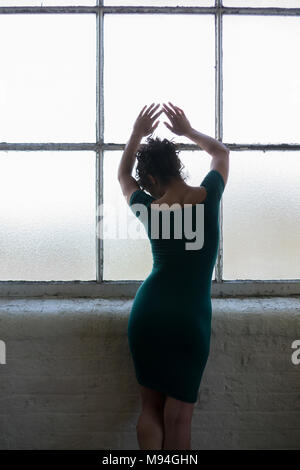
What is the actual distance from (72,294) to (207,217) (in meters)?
0.76

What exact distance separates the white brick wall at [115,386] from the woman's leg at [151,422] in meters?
0.27

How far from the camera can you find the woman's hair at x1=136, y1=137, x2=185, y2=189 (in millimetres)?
1300

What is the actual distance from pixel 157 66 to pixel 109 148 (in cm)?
43

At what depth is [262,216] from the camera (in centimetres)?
179

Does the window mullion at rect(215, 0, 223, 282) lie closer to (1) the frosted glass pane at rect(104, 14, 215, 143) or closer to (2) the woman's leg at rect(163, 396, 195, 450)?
(1) the frosted glass pane at rect(104, 14, 215, 143)

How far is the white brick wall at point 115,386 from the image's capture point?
5.13ft

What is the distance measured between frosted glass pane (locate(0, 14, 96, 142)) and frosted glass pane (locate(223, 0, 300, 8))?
0.61 metres

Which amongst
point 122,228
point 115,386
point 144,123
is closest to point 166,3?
point 144,123

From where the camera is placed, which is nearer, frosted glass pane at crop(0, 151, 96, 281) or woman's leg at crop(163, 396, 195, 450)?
woman's leg at crop(163, 396, 195, 450)

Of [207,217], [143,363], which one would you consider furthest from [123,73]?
[143,363]

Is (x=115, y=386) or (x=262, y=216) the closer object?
(x=115, y=386)

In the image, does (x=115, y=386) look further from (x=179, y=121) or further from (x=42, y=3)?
(x=42, y=3)

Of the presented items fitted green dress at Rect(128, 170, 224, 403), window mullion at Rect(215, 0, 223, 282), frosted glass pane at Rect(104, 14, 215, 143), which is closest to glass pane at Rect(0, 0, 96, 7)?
frosted glass pane at Rect(104, 14, 215, 143)

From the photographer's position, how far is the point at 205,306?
127 cm
